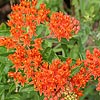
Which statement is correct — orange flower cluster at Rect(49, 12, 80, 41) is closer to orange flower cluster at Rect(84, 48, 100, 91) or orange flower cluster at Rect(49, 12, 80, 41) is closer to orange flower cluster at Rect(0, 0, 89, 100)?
orange flower cluster at Rect(0, 0, 89, 100)

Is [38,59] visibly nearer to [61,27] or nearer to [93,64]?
[61,27]

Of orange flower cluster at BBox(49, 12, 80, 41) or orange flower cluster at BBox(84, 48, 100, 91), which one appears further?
orange flower cluster at BBox(49, 12, 80, 41)

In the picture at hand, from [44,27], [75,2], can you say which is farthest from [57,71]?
[75,2]

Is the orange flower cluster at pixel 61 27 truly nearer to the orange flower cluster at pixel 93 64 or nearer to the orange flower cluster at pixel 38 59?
the orange flower cluster at pixel 38 59

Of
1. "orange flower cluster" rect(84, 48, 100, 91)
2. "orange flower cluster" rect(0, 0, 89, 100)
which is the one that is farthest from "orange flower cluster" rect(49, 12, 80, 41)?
"orange flower cluster" rect(84, 48, 100, 91)

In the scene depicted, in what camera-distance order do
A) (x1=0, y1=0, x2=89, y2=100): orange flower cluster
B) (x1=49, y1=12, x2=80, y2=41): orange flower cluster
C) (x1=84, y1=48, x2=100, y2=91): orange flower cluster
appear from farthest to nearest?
(x1=49, y1=12, x2=80, y2=41): orange flower cluster < (x1=84, y1=48, x2=100, y2=91): orange flower cluster < (x1=0, y1=0, x2=89, y2=100): orange flower cluster

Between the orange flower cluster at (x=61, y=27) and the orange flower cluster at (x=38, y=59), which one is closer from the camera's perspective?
the orange flower cluster at (x=38, y=59)

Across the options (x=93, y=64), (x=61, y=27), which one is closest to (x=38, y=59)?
(x=61, y=27)

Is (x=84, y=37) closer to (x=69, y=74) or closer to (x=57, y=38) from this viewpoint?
(x=57, y=38)

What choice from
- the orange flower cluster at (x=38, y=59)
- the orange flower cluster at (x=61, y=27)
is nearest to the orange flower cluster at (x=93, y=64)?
the orange flower cluster at (x=38, y=59)

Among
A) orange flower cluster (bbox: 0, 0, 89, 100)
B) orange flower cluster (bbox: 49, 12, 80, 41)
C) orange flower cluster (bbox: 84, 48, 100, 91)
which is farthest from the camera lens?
orange flower cluster (bbox: 49, 12, 80, 41)

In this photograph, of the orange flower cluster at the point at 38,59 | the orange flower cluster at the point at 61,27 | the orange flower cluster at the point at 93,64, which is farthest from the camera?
the orange flower cluster at the point at 61,27

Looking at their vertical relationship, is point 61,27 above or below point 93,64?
above
